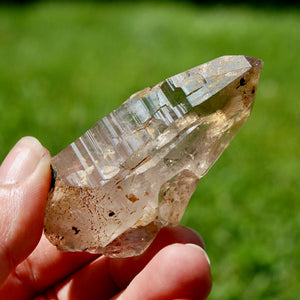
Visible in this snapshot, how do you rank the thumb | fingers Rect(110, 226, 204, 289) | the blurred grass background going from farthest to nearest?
1. the blurred grass background
2. fingers Rect(110, 226, 204, 289)
3. the thumb

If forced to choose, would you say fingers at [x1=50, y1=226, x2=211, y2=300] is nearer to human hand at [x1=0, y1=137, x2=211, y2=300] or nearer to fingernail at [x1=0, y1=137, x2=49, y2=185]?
Result: human hand at [x1=0, y1=137, x2=211, y2=300]

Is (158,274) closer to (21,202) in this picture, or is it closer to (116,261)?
(116,261)

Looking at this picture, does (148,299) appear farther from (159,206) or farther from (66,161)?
(66,161)

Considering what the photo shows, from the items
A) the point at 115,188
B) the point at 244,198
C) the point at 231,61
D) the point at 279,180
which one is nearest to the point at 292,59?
the point at 279,180

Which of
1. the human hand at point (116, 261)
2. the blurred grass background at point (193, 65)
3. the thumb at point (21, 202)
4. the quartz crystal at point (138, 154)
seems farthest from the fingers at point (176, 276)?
the blurred grass background at point (193, 65)

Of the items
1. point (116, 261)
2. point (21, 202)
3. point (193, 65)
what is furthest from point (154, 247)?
point (193, 65)

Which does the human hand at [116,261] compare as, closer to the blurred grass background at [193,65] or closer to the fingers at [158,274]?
the fingers at [158,274]

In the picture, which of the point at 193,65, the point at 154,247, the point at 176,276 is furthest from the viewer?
the point at 193,65

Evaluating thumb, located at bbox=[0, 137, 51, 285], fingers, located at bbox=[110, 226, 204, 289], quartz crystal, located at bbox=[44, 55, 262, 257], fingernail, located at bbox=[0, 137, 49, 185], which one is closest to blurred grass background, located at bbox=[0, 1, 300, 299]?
fingers, located at bbox=[110, 226, 204, 289]
